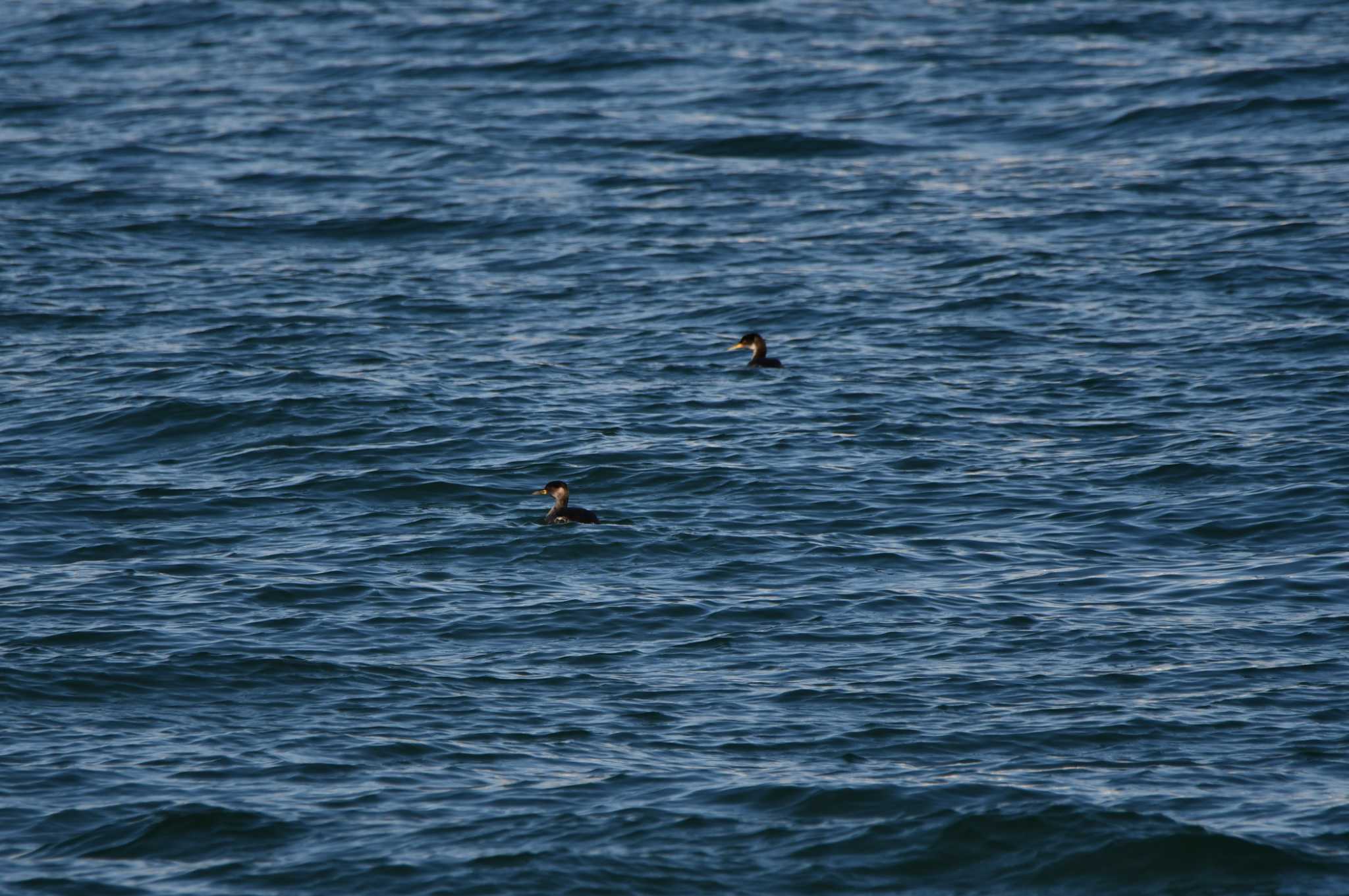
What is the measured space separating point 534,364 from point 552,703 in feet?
36.0

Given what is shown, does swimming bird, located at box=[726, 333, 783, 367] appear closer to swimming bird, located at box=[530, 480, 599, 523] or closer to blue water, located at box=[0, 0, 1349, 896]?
blue water, located at box=[0, 0, 1349, 896]

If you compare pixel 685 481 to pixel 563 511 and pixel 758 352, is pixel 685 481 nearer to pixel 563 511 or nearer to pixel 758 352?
pixel 563 511

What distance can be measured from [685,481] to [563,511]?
197 centimetres

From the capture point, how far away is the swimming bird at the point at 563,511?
61.3ft

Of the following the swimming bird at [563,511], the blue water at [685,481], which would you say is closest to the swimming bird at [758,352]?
the blue water at [685,481]

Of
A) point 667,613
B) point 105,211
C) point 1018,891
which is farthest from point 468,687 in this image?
point 105,211

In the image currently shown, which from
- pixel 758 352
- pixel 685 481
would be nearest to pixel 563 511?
pixel 685 481

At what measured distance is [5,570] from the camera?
17422 mm

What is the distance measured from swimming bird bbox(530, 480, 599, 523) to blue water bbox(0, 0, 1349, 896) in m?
0.27

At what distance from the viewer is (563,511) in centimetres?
1883

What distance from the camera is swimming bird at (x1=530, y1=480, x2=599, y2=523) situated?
61.3ft

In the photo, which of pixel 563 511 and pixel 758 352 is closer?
pixel 563 511

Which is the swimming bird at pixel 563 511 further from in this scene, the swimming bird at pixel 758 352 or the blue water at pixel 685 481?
the swimming bird at pixel 758 352

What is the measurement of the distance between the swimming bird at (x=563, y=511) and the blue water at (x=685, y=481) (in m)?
0.27
